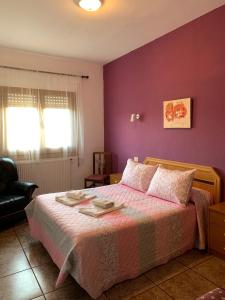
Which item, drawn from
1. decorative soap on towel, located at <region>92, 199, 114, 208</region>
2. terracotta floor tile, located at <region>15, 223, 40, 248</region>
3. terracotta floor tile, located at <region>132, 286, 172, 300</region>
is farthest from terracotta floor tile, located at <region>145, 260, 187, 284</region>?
terracotta floor tile, located at <region>15, 223, 40, 248</region>

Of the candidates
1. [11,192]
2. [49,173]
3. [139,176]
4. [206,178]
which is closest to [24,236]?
[11,192]

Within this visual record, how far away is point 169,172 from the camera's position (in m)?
2.82

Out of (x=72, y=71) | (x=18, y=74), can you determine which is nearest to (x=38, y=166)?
(x=18, y=74)

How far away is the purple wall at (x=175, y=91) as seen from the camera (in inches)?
107

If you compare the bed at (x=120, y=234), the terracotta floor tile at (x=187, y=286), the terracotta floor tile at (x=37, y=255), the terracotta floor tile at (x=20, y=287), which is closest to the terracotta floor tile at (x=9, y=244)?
the terracotta floor tile at (x=37, y=255)

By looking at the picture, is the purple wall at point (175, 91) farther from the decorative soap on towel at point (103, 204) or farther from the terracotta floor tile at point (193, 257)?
the decorative soap on towel at point (103, 204)

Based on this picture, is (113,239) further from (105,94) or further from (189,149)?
(105,94)

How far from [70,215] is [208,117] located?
78.0 inches

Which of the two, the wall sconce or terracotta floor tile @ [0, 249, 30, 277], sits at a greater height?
the wall sconce

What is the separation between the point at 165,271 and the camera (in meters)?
2.26

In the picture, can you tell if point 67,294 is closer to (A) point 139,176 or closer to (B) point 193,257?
(B) point 193,257

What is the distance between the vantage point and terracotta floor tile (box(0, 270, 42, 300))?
195cm

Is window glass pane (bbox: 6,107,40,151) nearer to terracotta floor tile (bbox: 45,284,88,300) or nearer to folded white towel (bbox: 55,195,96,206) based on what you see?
folded white towel (bbox: 55,195,96,206)

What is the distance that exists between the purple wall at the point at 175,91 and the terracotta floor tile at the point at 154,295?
145cm
